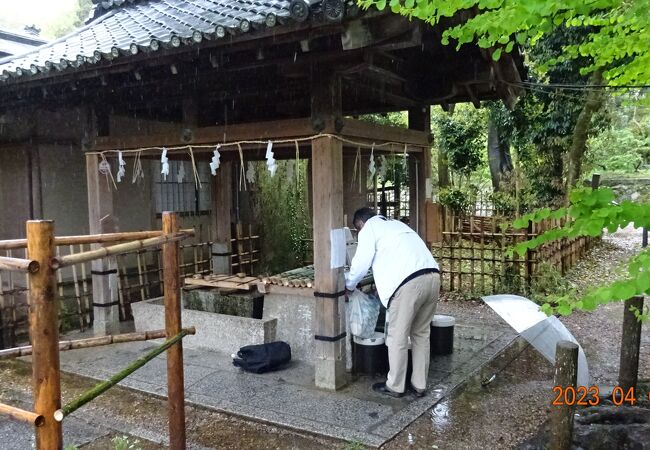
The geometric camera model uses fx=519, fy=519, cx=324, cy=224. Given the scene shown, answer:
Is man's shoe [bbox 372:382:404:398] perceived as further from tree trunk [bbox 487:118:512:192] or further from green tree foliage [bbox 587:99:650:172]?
green tree foliage [bbox 587:99:650:172]

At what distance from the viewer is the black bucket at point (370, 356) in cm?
605

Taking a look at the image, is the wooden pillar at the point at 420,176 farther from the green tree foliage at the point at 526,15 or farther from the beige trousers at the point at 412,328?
the green tree foliage at the point at 526,15

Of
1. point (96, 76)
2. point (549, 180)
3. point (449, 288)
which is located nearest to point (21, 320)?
point (96, 76)

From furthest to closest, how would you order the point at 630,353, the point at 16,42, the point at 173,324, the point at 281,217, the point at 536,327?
1. the point at 281,217
2. the point at 16,42
3. the point at 630,353
4. the point at 536,327
5. the point at 173,324

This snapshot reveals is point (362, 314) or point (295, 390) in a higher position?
point (362, 314)

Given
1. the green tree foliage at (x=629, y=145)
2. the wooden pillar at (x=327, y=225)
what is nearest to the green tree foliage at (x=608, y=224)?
the wooden pillar at (x=327, y=225)

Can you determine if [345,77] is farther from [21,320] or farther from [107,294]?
[21,320]

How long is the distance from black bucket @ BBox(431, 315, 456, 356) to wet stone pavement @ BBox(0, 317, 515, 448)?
0.46 ft

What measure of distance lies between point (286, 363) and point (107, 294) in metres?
3.09

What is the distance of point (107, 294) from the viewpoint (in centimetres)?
771

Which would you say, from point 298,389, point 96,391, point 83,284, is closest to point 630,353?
point 298,389

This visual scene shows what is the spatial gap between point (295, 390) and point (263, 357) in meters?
0.75

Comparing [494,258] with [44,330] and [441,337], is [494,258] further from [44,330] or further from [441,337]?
[44,330]

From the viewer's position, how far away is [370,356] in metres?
6.07
